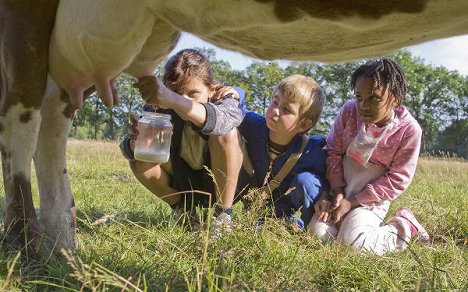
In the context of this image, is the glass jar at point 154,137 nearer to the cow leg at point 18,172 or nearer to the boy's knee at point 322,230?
the cow leg at point 18,172

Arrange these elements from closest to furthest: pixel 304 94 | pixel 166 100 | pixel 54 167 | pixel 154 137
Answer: pixel 54 167 < pixel 166 100 < pixel 154 137 < pixel 304 94

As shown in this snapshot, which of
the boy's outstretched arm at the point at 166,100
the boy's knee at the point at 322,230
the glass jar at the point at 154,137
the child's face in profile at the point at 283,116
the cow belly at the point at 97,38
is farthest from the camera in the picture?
the child's face in profile at the point at 283,116

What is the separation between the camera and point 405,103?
5272 cm

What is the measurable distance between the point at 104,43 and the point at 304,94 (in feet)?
5.08

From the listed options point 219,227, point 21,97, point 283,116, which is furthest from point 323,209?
point 21,97

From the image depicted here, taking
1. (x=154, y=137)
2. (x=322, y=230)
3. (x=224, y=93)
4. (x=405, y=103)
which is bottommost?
(x=405, y=103)

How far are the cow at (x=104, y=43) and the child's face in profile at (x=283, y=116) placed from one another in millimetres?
925

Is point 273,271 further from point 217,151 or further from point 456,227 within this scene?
point 456,227

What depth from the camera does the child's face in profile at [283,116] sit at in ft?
11.1

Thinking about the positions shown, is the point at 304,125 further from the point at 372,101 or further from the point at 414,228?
the point at 414,228

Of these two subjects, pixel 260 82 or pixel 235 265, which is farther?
pixel 260 82

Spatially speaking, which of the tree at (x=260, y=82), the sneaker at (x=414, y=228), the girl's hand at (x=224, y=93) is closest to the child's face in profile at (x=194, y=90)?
the girl's hand at (x=224, y=93)

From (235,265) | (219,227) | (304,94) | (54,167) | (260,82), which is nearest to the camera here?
(235,265)

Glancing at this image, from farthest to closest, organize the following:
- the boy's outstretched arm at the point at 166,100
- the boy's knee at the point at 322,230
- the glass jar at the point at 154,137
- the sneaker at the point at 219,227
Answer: the boy's knee at the point at 322,230 → the glass jar at the point at 154,137 → the boy's outstretched arm at the point at 166,100 → the sneaker at the point at 219,227
